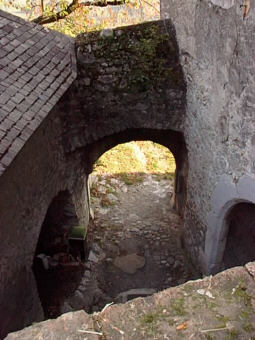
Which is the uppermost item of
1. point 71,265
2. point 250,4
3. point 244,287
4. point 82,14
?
point 82,14

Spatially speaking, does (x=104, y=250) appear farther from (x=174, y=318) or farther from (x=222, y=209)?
(x=174, y=318)

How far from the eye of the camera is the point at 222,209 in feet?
16.6

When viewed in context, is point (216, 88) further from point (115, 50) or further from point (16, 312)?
point (16, 312)

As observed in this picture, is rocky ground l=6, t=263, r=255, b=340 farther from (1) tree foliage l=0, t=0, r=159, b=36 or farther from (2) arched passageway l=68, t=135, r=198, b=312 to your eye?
(1) tree foliage l=0, t=0, r=159, b=36

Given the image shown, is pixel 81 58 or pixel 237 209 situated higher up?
pixel 81 58

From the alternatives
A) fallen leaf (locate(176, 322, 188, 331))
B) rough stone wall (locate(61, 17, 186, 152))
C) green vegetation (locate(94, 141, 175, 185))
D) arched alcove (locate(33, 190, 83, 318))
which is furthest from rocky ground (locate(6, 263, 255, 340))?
green vegetation (locate(94, 141, 175, 185))

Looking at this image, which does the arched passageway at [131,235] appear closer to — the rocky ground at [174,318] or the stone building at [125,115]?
the stone building at [125,115]

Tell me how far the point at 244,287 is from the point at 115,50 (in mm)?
4739

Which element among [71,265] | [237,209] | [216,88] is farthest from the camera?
[71,265]

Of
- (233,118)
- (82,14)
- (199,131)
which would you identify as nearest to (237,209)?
(199,131)

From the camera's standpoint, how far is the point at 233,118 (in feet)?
14.1

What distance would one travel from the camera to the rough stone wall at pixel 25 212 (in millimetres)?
4129

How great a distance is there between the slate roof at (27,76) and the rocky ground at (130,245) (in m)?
3.84

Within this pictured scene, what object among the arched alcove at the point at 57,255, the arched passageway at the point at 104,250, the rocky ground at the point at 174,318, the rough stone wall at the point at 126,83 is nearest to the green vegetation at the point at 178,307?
the rocky ground at the point at 174,318
